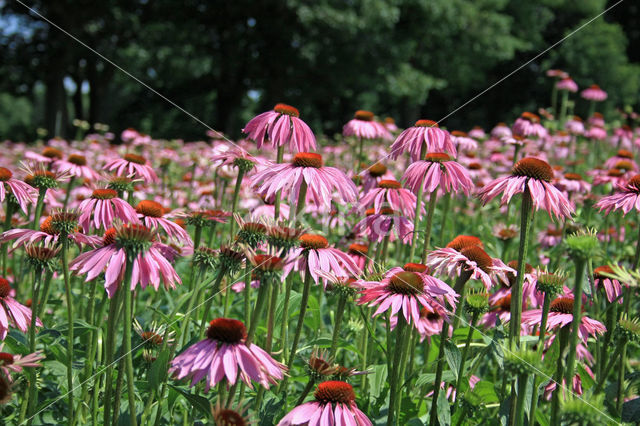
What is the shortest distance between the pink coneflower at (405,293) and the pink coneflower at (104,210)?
807 mm

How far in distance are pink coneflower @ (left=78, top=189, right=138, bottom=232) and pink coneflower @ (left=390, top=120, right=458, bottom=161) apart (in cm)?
106

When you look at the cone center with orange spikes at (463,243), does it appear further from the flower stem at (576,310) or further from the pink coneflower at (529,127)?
the pink coneflower at (529,127)

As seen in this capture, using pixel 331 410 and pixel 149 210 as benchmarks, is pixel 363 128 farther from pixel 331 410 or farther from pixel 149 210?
pixel 331 410

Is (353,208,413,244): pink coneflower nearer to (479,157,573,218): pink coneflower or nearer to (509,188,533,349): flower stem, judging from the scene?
(479,157,573,218): pink coneflower

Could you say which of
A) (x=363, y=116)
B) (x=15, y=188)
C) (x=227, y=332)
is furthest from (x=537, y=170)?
(x=363, y=116)

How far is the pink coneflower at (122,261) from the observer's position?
4.25ft

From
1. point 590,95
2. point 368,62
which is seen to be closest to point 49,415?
point 590,95

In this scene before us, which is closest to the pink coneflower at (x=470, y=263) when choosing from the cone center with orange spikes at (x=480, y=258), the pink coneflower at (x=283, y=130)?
the cone center with orange spikes at (x=480, y=258)

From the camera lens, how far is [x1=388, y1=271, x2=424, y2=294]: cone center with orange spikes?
1.52 meters

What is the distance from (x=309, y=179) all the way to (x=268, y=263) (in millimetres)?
566

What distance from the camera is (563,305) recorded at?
1880 mm

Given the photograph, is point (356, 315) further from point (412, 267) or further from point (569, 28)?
point (569, 28)

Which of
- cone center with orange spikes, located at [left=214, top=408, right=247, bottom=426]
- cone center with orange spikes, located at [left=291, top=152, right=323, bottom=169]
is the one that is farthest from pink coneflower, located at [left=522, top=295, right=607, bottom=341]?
cone center with orange spikes, located at [left=214, top=408, right=247, bottom=426]

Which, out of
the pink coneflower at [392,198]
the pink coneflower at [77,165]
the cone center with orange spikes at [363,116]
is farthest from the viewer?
the cone center with orange spikes at [363,116]
